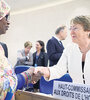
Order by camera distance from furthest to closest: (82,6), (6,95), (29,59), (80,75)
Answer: (82,6)
(29,59)
(80,75)
(6,95)

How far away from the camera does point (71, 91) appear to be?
1030 millimetres

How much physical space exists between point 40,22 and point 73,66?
4432mm

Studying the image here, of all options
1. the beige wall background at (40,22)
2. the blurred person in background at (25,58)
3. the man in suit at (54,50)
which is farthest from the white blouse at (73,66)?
the beige wall background at (40,22)

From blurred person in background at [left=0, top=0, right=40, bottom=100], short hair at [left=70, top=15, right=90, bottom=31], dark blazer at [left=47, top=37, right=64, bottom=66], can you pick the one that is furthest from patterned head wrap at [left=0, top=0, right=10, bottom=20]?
dark blazer at [left=47, top=37, right=64, bottom=66]

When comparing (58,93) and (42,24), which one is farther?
(42,24)

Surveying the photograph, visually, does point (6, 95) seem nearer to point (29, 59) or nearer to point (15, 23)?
point (29, 59)

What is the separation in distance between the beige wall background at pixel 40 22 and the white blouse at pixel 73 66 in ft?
11.1

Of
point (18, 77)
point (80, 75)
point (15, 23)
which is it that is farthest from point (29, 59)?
point (15, 23)

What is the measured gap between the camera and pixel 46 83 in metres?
1.98

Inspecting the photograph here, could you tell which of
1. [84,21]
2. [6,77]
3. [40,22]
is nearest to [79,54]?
[84,21]

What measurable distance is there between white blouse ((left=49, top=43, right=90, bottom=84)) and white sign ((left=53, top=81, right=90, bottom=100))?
461 mm

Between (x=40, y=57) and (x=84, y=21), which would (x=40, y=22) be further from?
(x=84, y=21)

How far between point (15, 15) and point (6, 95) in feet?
20.0

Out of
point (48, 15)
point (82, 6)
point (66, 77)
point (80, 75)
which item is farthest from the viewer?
point (48, 15)
